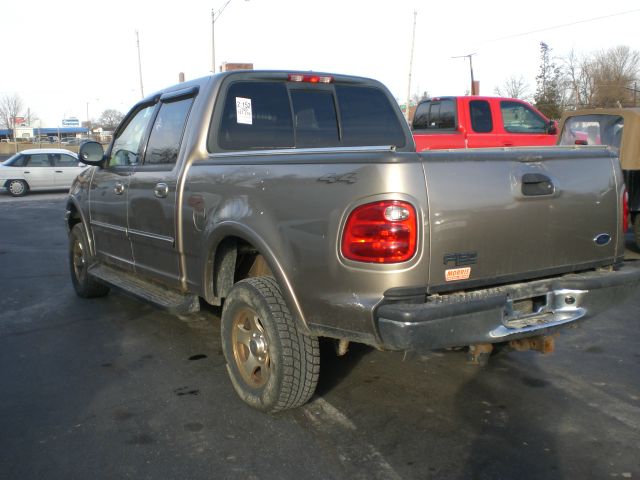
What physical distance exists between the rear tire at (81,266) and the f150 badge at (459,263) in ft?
13.6

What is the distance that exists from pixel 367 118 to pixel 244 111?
114cm

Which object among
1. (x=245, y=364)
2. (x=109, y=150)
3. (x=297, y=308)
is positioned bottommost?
(x=245, y=364)

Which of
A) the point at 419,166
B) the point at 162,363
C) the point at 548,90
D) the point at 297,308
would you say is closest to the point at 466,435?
the point at 297,308

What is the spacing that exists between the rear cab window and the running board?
3.63ft

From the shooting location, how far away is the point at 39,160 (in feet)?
69.5

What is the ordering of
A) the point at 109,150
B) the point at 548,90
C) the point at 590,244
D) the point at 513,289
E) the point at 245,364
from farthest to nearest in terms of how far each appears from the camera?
the point at 548,90 < the point at 109,150 < the point at 245,364 < the point at 590,244 < the point at 513,289

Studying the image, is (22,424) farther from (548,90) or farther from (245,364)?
(548,90)

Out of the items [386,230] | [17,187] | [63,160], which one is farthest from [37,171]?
[386,230]

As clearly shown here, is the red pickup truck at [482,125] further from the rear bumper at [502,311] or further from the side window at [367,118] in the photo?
Answer: the rear bumper at [502,311]

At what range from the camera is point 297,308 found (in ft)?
10.9

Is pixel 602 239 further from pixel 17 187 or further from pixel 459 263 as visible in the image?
pixel 17 187

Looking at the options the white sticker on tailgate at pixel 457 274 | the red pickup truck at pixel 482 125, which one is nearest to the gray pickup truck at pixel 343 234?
the white sticker on tailgate at pixel 457 274

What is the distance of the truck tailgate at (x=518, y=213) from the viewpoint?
300 cm

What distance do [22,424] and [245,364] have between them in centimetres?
132
